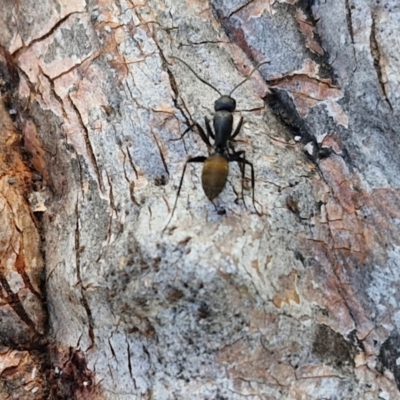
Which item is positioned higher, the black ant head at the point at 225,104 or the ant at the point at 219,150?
the black ant head at the point at 225,104

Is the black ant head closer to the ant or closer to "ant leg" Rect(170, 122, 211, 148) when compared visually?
the ant

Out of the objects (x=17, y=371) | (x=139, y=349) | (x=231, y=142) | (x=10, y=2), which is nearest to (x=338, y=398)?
(x=139, y=349)

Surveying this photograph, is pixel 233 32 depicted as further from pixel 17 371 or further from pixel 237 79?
pixel 17 371

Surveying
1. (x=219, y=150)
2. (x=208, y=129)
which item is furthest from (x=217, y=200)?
(x=208, y=129)

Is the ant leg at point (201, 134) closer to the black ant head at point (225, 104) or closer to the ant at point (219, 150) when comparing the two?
the ant at point (219, 150)

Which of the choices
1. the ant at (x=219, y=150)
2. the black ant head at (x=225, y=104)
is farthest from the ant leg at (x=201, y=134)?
the black ant head at (x=225, y=104)

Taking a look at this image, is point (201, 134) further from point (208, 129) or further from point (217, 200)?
point (217, 200)
